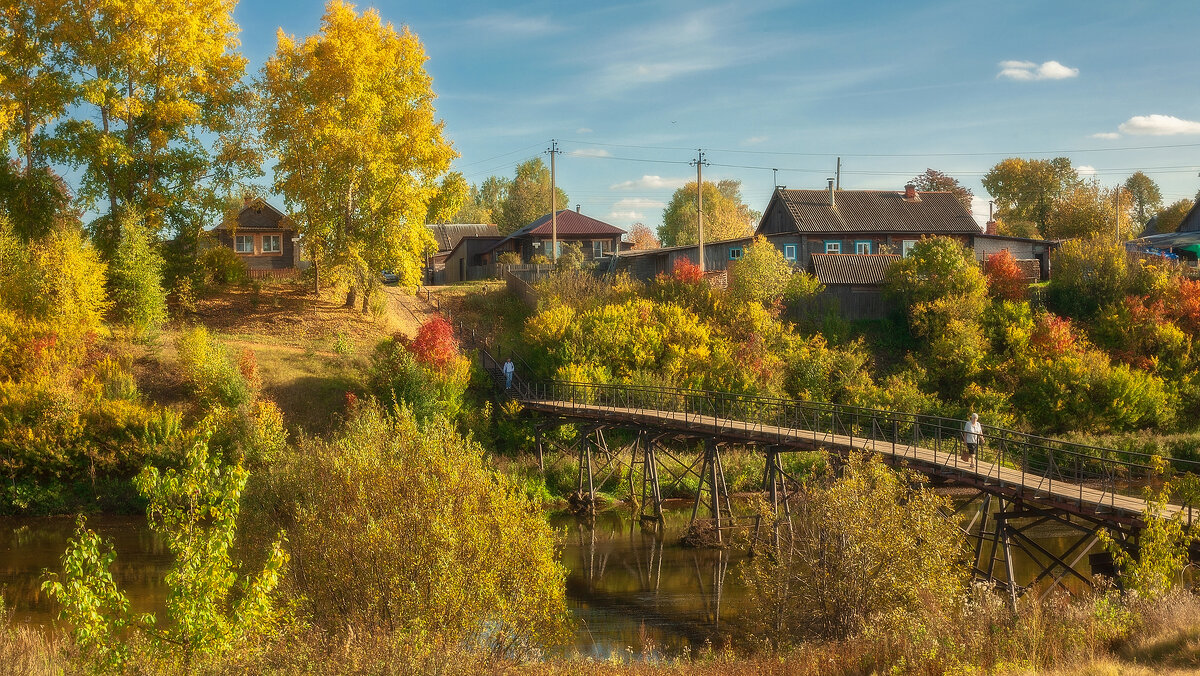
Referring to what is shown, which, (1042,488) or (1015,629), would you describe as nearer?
(1015,629)

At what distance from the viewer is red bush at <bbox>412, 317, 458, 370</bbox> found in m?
34.5

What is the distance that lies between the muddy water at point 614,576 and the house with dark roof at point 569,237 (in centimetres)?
2532

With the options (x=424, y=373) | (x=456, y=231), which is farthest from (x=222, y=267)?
(x=456, y=231)

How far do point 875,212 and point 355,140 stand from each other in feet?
93.6

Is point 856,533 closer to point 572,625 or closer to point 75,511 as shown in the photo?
point 572,625

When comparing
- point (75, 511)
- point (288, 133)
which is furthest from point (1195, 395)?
point (75, 511)

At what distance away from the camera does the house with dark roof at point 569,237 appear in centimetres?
5369

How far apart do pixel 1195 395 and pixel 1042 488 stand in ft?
75.8

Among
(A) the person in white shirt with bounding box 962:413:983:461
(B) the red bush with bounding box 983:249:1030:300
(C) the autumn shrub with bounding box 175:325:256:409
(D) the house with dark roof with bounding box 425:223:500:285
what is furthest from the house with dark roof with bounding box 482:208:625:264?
(A) the person in white shirt with bounding box 962:413:983:461

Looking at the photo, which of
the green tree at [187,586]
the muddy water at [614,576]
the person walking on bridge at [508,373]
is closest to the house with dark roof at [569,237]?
the person walking on bridge at [508,373]

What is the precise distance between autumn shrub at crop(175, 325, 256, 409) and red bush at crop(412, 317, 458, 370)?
6517 millimetres

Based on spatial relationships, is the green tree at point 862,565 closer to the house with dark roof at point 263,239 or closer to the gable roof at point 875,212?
the gable roof at point 875,212

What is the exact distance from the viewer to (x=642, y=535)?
29359mm

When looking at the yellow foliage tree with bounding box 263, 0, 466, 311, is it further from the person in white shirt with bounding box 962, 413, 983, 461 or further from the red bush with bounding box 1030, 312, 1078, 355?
the red bush with bounding box 1030, 312, 1078, 355
